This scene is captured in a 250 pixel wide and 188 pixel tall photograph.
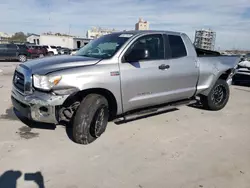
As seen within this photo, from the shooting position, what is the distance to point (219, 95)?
6270 millimetres

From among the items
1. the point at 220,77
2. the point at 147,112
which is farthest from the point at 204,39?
the point at 147,112

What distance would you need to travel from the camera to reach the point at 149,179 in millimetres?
3059

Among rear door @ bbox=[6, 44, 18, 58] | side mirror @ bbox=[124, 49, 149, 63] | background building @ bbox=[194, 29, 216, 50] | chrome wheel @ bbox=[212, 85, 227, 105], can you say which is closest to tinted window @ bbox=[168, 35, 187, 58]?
side mirror @ bbox=[124, 49, 149, 63]

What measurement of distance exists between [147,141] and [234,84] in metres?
8.35

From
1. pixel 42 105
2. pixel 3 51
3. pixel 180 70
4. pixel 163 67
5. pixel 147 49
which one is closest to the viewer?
pixel 42 105

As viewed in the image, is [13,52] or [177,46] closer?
[177,46]

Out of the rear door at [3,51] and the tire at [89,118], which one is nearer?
the tire at [89,118]

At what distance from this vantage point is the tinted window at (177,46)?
5078 mm

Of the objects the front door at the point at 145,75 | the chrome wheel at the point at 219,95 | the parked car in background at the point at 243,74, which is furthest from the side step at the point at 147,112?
the parked car in background at the point at 243,74

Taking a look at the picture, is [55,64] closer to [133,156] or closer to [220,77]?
[133,156]

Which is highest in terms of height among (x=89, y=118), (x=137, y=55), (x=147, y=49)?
(x=147, y=49)

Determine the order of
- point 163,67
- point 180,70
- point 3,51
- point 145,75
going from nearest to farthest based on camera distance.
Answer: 1. point 145,75
2. point 163,67
3. point 180,70
4. point 3,51

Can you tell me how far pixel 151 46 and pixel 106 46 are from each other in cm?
87

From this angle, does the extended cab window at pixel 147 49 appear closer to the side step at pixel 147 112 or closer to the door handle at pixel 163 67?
the door handle at pixel 163 67
